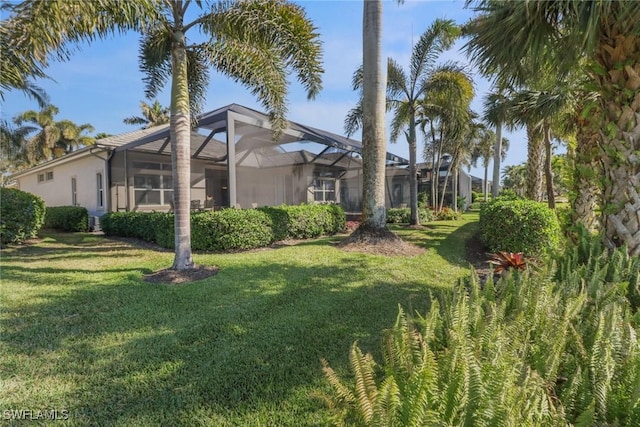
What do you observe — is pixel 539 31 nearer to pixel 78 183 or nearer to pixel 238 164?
pixel 238 164

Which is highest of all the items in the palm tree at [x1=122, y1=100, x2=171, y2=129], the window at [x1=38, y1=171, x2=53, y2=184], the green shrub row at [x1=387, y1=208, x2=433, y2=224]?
the palm tree at [x1=122, y1=100, x2=171, y2=129]

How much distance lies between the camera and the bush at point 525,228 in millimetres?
7031

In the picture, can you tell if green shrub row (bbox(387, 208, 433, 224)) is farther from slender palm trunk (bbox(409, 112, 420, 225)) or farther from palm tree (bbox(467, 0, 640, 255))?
palm tree (bbox(467, 0, 640, 255))

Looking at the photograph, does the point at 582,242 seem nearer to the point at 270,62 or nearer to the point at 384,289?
the point at 384,289

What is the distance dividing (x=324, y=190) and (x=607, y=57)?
14.0 metres

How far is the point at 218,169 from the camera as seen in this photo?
51.7 ft

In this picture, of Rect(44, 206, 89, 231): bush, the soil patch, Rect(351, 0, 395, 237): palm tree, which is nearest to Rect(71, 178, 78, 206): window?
Rect(44, 206, 89, 231): bush

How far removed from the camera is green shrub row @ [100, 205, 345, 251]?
7984 millimetres

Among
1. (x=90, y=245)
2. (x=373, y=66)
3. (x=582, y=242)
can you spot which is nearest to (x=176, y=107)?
(x=373, y=66)

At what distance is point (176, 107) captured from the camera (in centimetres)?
607

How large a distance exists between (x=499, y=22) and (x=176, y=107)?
218 inches

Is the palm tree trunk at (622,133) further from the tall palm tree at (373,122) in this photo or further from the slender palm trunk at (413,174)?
the slender palm trunk at (413,174)

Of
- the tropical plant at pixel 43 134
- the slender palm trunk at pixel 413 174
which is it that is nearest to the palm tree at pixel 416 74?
A: the slender palm trunk at pixel 413 174

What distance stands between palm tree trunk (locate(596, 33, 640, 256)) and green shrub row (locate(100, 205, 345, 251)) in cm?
711
